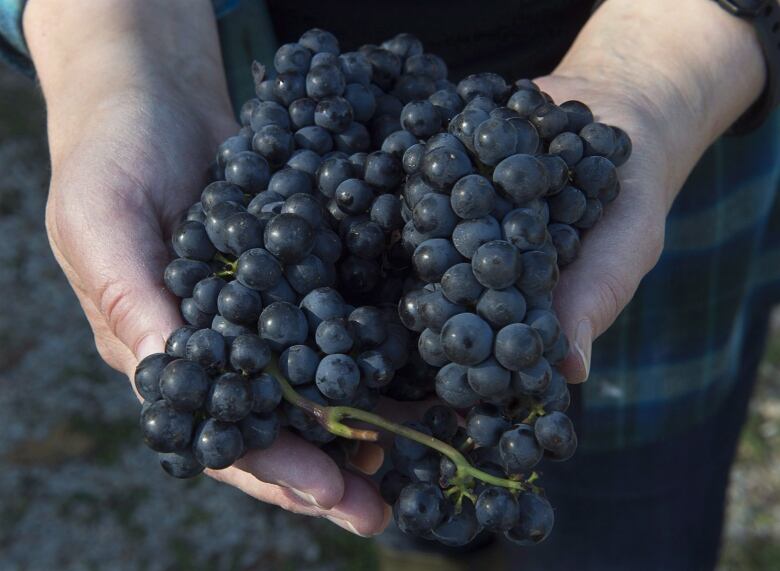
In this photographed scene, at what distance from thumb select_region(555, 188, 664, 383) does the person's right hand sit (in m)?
0.37

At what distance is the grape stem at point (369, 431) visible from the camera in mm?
1161

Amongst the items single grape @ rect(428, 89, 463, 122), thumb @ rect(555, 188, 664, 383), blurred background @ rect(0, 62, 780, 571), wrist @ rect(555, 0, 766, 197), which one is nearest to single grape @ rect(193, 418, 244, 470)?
thumb @ rect(555, 188, 664, 383)

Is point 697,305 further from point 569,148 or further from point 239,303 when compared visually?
point 239,303

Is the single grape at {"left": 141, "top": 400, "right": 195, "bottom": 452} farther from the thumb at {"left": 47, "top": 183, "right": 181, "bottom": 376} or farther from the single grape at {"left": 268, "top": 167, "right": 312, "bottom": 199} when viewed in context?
the single grape at {"left": 268, "top": 167, "right": 312, "bottom": 199}

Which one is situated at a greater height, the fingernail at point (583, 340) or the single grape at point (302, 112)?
the single grape at point (302, 112)

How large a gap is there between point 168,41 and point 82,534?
1718 millimetres

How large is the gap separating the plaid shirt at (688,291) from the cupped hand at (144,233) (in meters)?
0.35

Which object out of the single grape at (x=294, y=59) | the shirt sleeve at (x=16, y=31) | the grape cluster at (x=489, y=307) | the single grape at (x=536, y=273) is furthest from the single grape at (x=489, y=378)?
the shirt sleeve at (x=16, y=31)

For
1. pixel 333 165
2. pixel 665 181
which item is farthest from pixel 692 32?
pixel 333 165

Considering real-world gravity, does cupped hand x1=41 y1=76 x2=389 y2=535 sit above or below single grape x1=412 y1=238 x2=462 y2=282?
below

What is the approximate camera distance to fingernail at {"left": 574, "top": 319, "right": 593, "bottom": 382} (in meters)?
1.22

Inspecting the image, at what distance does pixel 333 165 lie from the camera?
4.32 ft

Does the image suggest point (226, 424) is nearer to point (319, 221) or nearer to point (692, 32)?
point (319, 221)

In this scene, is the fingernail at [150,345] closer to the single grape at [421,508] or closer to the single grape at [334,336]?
the single grape at [334,336]
